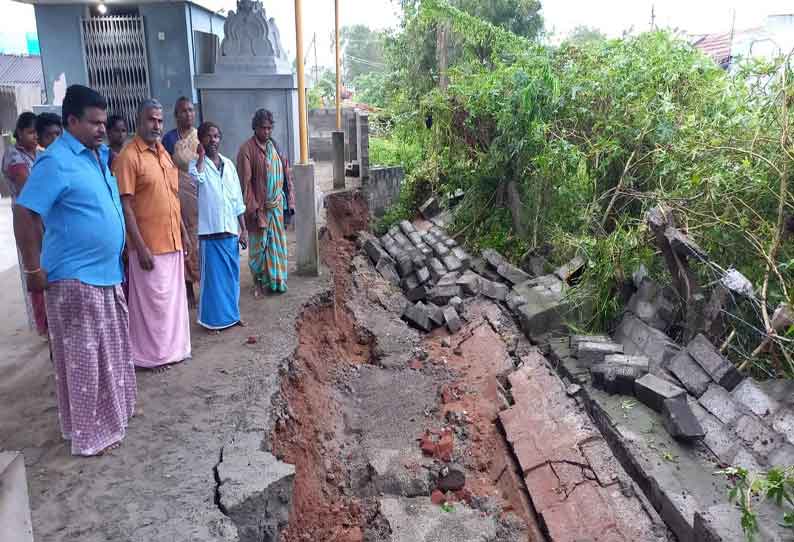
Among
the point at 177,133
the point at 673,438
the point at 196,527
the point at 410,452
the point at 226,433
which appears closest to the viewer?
the point at 196,527

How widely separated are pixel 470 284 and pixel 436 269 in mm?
947

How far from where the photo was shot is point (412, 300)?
8680mm

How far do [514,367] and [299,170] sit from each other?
9.96ft

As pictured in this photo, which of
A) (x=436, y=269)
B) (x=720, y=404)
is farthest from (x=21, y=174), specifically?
(x=720, y=404)

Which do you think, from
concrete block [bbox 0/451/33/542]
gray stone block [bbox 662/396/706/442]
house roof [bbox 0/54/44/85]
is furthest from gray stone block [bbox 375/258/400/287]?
house roof [bbox 0/54/44/85]

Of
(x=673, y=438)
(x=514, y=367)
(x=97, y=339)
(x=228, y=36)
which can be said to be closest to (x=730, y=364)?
(x=673, y=438)

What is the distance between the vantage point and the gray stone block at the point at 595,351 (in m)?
5.30

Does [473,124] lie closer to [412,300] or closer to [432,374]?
[412,300]

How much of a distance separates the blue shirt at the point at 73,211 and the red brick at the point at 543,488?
10.3 feet

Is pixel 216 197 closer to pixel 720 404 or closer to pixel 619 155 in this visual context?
pixel 720 404

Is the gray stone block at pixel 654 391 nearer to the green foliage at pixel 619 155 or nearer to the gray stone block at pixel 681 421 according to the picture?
the gray stone block at pixel 681 421

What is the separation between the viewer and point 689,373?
4.72 metres

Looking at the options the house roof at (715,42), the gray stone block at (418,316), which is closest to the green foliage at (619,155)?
the gray stone block at (418,316)

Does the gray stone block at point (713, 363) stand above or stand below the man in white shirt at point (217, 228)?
below
